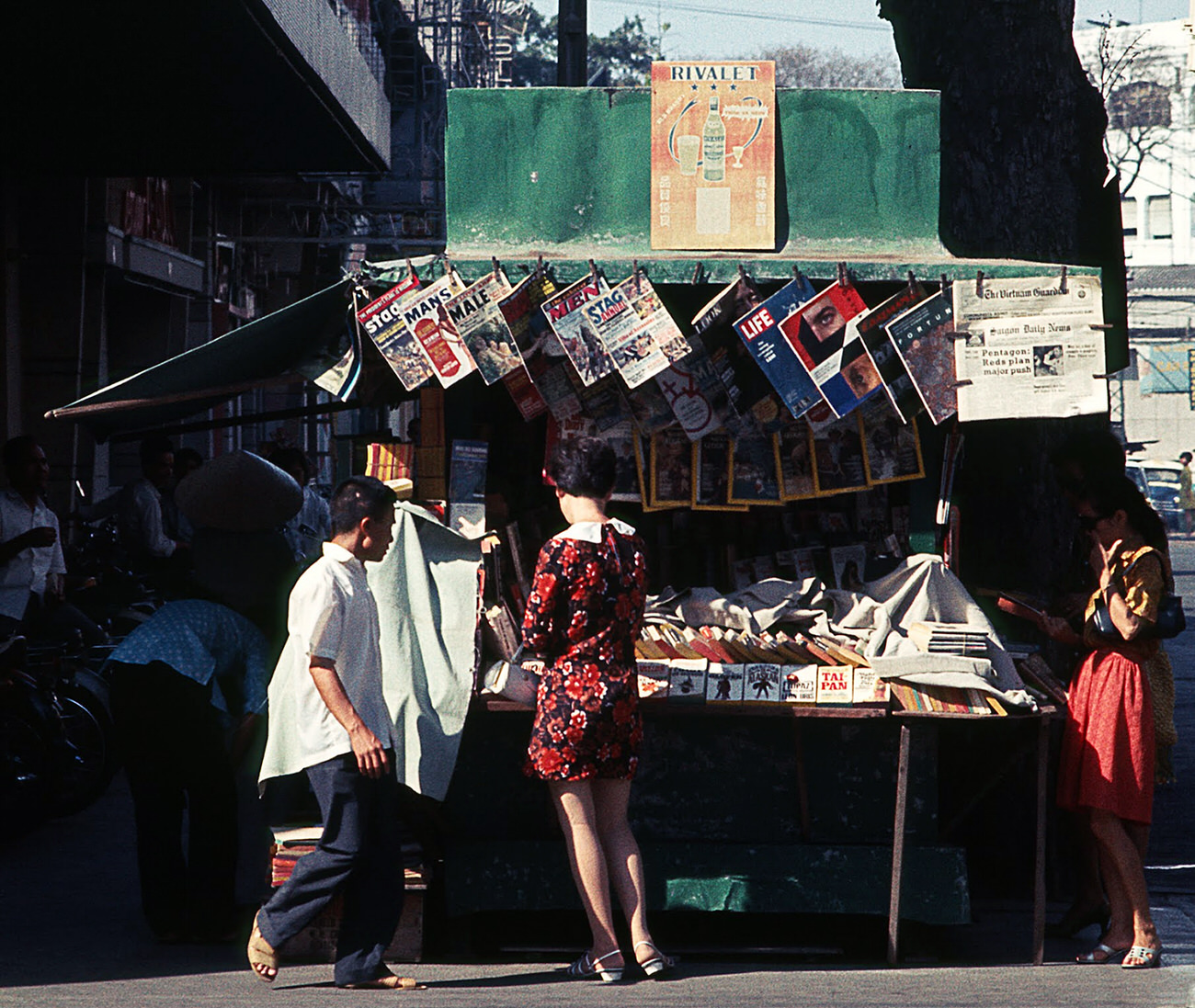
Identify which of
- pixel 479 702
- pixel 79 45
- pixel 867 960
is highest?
pixel 79 45

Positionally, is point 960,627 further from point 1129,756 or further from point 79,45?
point 79,45

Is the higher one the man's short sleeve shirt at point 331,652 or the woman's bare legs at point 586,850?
the man's short sleeve shirt at point 331,652

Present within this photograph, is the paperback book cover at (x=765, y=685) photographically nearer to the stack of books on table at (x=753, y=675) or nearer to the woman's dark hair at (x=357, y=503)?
the stack of books on table at (x=753, y=675)

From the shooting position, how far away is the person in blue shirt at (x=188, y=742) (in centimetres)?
586

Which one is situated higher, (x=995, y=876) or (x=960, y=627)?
(x=960, y=627)

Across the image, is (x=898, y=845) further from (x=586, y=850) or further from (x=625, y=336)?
(x=625, y=336)

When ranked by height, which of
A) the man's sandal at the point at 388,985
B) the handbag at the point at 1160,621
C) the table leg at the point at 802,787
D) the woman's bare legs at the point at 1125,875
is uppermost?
the handbag at the point at 1160,621

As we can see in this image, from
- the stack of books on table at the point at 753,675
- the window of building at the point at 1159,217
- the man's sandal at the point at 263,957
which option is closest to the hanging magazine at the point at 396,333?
the stack of books on table at the point at 753,675

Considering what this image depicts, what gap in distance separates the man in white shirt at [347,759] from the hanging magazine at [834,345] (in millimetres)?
1571

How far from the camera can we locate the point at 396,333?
5848mm

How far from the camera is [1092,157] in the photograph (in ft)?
26.2

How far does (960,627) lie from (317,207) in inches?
722

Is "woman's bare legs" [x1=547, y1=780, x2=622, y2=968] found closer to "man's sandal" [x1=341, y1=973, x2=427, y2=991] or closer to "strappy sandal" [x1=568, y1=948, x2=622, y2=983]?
"strappy sandal" [x1=568, y1=948, x2=622, y2=983]

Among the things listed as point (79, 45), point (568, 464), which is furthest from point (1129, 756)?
point (79, 45)
